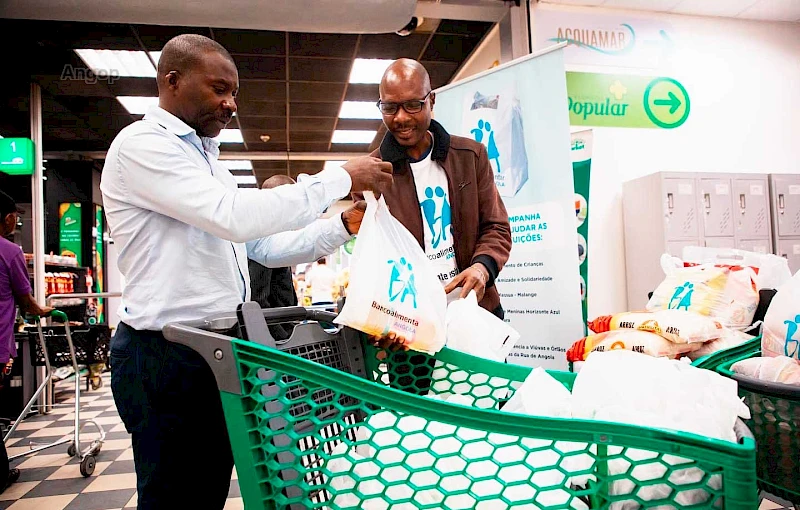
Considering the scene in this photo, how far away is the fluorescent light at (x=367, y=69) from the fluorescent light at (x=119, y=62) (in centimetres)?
234

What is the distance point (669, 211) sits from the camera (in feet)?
14.4

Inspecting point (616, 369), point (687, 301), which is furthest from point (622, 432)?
point (687, 301)

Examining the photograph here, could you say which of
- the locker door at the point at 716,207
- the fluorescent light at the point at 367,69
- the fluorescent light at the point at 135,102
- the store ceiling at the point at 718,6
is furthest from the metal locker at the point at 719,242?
the fluorescent light at the point at 135,102

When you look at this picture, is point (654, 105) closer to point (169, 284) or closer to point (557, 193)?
point (557, 193)

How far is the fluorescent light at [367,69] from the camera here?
6542 mm

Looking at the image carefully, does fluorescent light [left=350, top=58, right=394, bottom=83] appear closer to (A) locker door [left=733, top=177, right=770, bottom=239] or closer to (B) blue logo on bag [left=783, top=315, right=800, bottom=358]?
(A) locker door [left=733, top=177, right=770, bottom=239]

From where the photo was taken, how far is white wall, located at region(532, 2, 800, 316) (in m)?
4.80

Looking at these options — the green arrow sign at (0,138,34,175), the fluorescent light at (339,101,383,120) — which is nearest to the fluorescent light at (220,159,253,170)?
the fluorescent light at (339,101,383,120)

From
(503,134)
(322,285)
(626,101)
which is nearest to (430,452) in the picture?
(503,134)

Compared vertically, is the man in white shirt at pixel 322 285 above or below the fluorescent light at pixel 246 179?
below

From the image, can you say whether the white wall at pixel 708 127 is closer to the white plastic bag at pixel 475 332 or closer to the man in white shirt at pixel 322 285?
the white plastic bag at pixel 475 332

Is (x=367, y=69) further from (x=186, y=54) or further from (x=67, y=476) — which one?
(x=186, y=54)

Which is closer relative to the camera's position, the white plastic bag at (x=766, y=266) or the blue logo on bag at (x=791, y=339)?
the blue logo on bag at (x=791, y=339)

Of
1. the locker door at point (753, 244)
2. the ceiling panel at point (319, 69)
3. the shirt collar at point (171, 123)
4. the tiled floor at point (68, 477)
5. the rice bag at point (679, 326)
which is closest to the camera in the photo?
the shirt collar at point (171, 123)
